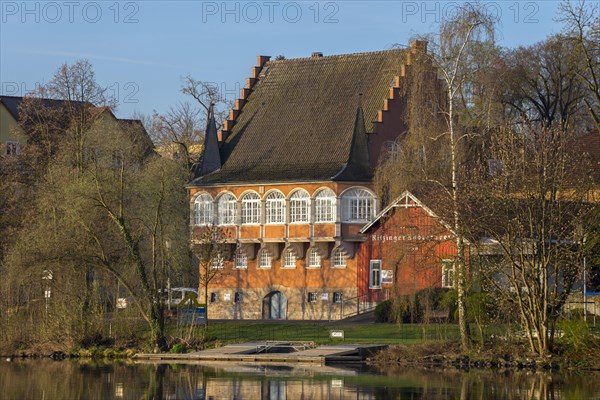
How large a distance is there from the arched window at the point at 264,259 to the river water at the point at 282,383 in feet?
92.6

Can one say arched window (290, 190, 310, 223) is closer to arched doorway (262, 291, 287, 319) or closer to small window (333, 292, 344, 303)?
small window (333, 292, 344, 303)

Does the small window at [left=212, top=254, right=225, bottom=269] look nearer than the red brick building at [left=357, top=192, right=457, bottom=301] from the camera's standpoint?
No

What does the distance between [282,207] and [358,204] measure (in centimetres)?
501

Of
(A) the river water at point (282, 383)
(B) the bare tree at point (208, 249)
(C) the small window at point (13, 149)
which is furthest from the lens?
(C) the small window at point (13, 149)

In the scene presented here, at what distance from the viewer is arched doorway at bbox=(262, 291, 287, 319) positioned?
77375 millimetres

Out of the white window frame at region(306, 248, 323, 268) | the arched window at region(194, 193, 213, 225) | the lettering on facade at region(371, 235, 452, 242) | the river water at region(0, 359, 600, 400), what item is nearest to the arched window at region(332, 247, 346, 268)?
the white window frame at region(306, 248, 323, 268)

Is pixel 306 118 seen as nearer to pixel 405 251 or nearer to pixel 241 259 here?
pixel 241 259

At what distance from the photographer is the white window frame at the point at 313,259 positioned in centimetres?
7594

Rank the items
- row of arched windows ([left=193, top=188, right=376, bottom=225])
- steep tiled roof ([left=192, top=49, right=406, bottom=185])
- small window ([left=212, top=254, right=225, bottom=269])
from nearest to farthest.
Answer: small window ([left=212, top=254, right=225, bottom=269]), row of arched windows ([left=193, top=188, right=376, bottom=225]), steep tiled roof ([left=192, top=49, right=406, bottom=185])

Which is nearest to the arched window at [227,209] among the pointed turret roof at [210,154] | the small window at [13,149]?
the pointed turret roof at [210,154]

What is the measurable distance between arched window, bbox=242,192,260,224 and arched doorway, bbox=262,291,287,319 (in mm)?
4289

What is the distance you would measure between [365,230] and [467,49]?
1089cm

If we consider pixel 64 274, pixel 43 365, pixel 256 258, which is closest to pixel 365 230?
pixel 256 258

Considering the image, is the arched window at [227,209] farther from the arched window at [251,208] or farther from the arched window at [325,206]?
the arched window at [325,206]
